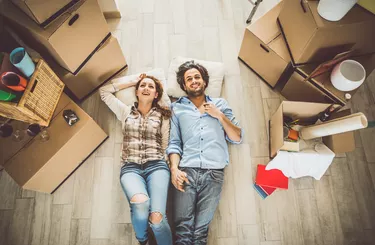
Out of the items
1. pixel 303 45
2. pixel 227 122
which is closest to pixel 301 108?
pixel 303 45

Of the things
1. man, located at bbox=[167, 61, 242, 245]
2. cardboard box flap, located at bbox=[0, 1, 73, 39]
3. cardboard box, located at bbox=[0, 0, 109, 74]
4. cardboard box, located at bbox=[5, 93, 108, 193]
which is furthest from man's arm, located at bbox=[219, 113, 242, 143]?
cardboard box flap, located at bbox=[0, 1, 73, 39]

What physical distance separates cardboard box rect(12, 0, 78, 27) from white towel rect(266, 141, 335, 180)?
5.46 feet

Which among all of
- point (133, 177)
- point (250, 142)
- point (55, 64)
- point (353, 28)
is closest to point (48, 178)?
point (133, 177)

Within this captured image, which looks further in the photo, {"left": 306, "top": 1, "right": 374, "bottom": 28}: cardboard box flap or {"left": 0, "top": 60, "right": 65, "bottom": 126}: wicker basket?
{"left": 306, "top": 1, "right": 374, "bottom": 28}: cardboard box flap

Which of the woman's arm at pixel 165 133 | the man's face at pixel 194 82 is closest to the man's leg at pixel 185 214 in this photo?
the woman's arm at pixel 165 133

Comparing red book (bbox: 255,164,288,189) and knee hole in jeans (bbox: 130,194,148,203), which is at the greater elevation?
knee hole in jeans (bbox: 130,194,148,203)

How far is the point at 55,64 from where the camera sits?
179 centimetres

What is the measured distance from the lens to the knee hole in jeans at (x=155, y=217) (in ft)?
5.13

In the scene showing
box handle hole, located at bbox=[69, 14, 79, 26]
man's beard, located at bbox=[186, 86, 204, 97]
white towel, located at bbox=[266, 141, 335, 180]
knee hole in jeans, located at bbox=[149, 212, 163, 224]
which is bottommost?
white towel, located at bbox=[266, 141, 335, 180]

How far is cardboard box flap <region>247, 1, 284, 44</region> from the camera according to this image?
1.91m

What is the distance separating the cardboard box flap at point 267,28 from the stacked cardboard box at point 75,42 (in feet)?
3.62

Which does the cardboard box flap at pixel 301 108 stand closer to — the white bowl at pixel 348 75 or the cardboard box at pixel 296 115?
the cardboard box at pixel 296 115

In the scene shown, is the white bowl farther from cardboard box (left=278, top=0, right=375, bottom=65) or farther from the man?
the man

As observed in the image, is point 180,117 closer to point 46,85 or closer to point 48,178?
point 46,85
